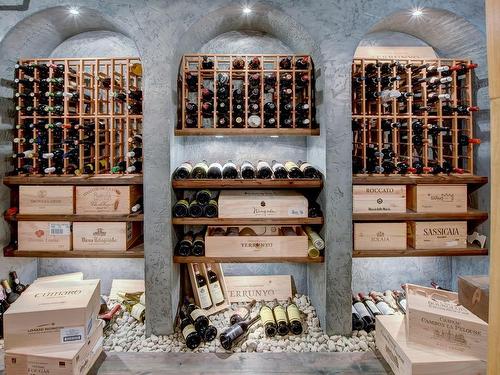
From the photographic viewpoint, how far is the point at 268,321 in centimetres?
284

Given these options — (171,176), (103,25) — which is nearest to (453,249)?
(171,176)

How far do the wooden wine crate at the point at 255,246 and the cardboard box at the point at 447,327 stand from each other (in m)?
1.14

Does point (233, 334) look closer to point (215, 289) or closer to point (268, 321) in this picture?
point (268, 321)

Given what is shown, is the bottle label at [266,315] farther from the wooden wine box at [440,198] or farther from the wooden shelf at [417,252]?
the wooden wine box at [440,198]

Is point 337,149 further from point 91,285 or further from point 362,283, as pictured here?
point 91,285

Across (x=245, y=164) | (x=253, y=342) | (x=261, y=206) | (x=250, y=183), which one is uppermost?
(x=245, y=164)

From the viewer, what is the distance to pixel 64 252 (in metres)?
2.88

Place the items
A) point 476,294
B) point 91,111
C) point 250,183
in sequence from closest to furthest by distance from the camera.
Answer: point 476,294, point 250,183, point 91,111

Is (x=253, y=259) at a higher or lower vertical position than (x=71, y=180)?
lower

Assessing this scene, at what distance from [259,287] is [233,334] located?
0.83 metres

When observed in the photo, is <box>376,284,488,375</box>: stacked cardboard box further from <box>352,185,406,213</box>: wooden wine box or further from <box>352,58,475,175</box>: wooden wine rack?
<box>352,58,475,175</box>: wooden wine rack

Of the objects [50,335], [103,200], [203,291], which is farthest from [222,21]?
[50,335]

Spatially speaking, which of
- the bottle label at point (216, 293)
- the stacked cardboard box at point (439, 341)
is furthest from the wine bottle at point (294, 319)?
the stacked cardboard box at point (439, 341)

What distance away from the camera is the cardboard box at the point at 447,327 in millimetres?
1629
